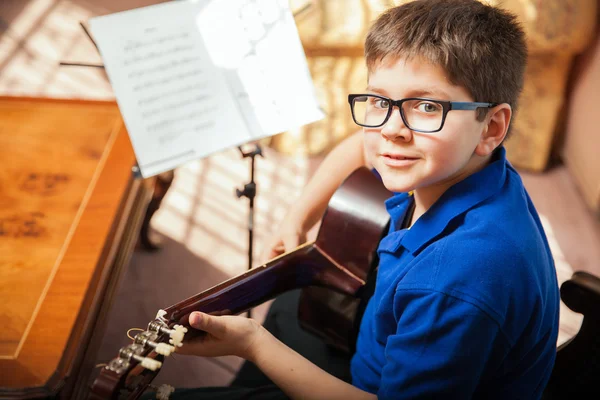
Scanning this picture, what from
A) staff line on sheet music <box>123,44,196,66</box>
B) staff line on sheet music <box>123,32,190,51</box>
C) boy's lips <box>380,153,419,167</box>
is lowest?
boy's lips <box>380,153,419,167</box>

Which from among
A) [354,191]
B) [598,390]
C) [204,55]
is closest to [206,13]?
[204,55]

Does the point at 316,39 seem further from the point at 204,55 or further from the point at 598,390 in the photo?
the point at 598,390

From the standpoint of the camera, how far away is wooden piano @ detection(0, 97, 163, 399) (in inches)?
39.0

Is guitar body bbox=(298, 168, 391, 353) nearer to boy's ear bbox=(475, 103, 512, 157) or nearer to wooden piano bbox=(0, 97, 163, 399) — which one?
boy's ear bbox=(475, 103, 512, 157)

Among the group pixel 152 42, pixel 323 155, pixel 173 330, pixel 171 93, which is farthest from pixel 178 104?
pixel 323 155

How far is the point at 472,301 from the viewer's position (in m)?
0.70

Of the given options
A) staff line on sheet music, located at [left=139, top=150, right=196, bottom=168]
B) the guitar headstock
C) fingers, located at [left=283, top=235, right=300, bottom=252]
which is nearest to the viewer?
the guitar headstock

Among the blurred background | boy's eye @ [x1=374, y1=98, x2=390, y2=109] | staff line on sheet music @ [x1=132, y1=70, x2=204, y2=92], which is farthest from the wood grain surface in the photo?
boy's eye @ [x1=374, y1=98, x2=390, y2=109]

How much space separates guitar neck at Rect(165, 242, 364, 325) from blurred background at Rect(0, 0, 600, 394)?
71 cm

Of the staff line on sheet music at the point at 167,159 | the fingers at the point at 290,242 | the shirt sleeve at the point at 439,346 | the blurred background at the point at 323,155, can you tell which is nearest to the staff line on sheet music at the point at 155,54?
the staff line on sheet music at the point at 167,159

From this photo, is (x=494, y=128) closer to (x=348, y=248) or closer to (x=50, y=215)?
(x=348, y=248)

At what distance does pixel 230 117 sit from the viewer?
1177 millimetres

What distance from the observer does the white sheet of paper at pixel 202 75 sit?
109 cm

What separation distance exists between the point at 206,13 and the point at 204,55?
0.33ft
